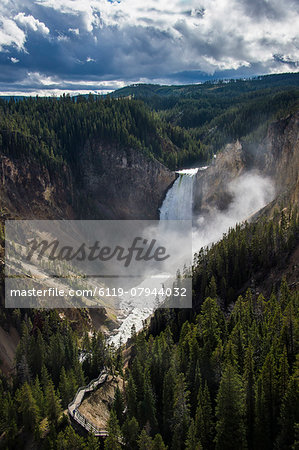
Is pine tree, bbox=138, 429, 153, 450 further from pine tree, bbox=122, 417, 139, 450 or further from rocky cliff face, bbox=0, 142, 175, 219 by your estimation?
rocky cliff face, bbox=0, 142, 175, 219

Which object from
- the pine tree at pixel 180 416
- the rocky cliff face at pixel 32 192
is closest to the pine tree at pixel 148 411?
the pine tree at pixel 180 416

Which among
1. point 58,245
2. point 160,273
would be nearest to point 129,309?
point 160,273

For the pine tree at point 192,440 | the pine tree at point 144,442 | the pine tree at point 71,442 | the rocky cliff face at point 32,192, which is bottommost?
the pine tree at point 71,442

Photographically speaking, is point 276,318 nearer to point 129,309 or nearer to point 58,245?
point 129,309

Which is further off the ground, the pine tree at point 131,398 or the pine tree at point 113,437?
the pine tree at point 131,398

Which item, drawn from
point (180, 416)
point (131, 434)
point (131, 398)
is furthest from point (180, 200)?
point (131, 434)

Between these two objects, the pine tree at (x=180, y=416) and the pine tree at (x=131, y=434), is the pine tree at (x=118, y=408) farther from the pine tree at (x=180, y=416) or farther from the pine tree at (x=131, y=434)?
the pine tree at (x=180, y=416)
